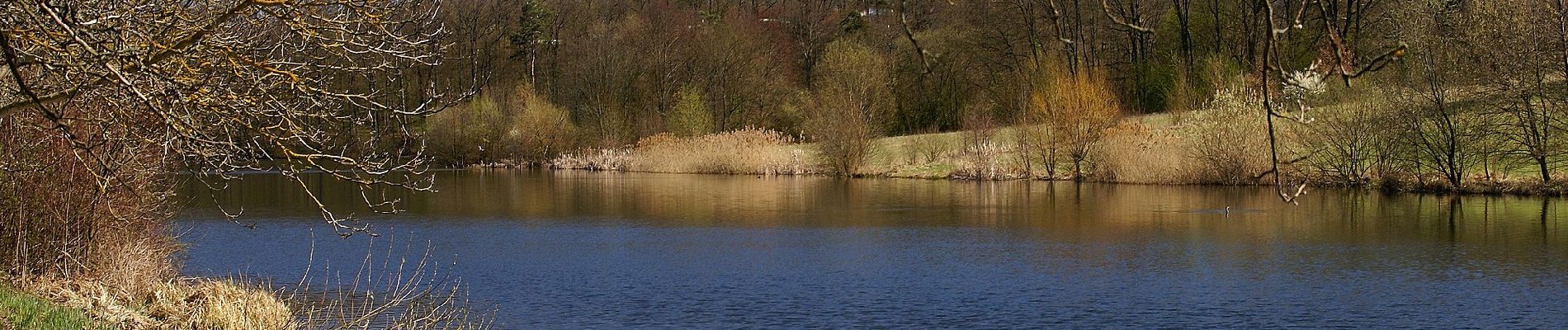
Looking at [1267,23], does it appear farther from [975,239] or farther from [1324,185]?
[1324,185]

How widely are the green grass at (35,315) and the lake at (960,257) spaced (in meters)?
4.15

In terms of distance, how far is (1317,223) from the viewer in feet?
70.1

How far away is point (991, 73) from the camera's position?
46688 mm

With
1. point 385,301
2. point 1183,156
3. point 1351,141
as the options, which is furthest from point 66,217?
point 1183,156

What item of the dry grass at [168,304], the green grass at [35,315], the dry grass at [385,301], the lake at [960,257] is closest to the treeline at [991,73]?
the lake at [960,257]

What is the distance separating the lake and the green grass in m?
4.15

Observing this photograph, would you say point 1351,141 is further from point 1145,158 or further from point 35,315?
point 35,315

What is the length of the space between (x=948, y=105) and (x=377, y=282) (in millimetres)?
36399

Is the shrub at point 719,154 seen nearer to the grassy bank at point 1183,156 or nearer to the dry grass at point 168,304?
the grassy bank at point 1183,156

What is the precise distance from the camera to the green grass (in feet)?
25.9

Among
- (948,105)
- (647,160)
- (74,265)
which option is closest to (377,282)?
(74,265)

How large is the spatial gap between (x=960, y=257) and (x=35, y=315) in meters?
11.2

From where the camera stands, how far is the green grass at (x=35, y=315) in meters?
7.90

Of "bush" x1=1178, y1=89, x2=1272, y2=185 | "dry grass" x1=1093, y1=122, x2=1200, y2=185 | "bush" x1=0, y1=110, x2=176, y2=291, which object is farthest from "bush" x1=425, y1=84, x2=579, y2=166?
"bush" x1=0, y1=110, x2=176, y2=291
